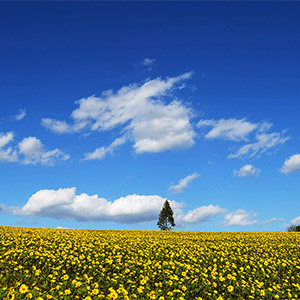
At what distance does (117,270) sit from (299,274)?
9.10 metres

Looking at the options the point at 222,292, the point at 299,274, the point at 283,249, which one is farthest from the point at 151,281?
the point at 283,249

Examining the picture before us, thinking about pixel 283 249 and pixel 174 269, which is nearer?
pixel 174 269

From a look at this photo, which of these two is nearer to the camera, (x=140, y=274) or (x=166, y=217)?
(x=140, y=274)

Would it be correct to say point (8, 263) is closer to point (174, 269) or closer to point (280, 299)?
point (174, 269)

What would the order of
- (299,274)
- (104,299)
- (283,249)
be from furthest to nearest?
(283,249) < (299,274) < (104,299)

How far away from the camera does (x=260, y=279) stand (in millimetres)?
12719

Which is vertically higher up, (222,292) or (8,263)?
(8,263)

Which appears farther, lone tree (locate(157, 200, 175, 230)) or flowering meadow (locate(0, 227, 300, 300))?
lone tree (locate(157, 200, 175, 230))

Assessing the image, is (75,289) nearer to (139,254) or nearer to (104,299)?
(104,299)

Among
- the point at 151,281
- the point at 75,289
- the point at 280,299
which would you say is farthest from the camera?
the point at 151,281

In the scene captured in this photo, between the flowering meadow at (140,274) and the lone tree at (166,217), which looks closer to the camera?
the flowering meadow at (140,274)

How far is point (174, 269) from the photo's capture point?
12992 millimetres

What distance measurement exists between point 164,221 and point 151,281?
49.2 m

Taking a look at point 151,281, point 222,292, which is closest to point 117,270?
point 151,281
